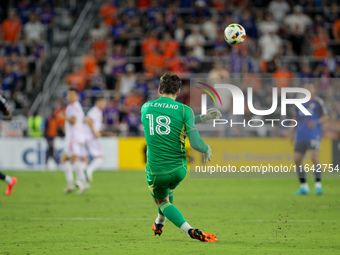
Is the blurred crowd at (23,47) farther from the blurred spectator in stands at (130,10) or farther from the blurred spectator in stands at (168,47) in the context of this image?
the blurred spectator in stands at (168,47)

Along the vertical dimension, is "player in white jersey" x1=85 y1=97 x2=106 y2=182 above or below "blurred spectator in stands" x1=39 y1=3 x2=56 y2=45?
below

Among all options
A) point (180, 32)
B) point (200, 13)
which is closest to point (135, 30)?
point (180, 32)

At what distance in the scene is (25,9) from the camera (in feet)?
96.0

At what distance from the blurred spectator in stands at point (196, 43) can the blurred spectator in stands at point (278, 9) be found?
333 cm

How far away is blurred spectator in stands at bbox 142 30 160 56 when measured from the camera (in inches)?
1005

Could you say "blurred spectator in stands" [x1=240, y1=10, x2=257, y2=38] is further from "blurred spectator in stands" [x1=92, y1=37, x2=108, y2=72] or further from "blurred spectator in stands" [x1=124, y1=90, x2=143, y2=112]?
"blurred spectator in stands" [x1=92, y1=37, x2=108, y2=72]

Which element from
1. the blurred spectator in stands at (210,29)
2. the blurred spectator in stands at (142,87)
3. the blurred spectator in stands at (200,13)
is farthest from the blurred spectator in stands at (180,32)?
the blurred spectator in stands at (142,87)

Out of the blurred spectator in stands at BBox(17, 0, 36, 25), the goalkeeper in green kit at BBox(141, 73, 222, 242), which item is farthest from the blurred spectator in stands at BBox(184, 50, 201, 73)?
the goalkeeper in green kit at BBox(141, 73, 222, 242)

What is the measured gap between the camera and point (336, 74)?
24109mm

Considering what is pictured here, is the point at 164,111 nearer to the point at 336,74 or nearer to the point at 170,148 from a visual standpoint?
the point at 170,148

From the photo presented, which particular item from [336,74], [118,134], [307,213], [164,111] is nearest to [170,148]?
[164,111]

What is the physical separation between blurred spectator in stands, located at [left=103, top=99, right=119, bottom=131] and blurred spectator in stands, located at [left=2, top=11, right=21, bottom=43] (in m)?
6.37

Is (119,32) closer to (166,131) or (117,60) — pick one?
(117,60)

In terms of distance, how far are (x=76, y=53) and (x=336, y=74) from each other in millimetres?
11114
